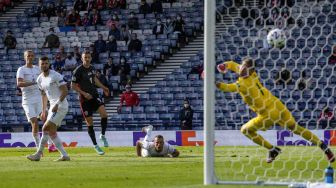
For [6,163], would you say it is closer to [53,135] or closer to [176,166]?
[53,135]

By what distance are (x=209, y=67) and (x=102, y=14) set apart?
22913 mm

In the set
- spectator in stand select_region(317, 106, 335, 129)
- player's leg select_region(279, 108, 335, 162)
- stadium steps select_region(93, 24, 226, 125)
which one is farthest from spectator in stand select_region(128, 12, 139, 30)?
player's leg select_region(279, 108, 335, 162)

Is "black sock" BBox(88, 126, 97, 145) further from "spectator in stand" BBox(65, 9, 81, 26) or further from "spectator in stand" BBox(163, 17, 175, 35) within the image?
"spectator in stand" BBox(65, 9, 81, 26)

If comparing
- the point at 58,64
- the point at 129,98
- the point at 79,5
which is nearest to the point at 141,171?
the point at 129,98

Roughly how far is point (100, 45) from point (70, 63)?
47.6 inches

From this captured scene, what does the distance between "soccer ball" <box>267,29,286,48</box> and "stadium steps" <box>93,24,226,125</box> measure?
15879 mm

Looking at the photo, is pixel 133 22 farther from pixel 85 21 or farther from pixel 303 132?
pixel 303 132

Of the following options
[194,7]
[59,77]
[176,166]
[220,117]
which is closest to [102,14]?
[194,7]

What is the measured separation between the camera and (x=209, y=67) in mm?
10922

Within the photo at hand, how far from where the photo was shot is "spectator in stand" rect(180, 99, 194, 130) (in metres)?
26.6

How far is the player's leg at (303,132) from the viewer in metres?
14.0

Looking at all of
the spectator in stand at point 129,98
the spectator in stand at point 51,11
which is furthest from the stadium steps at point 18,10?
the spectator in stand at point 129,98

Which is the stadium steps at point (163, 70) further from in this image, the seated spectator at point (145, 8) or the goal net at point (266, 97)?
the goal net at point (266, 97)

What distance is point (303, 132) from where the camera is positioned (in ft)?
46.3
